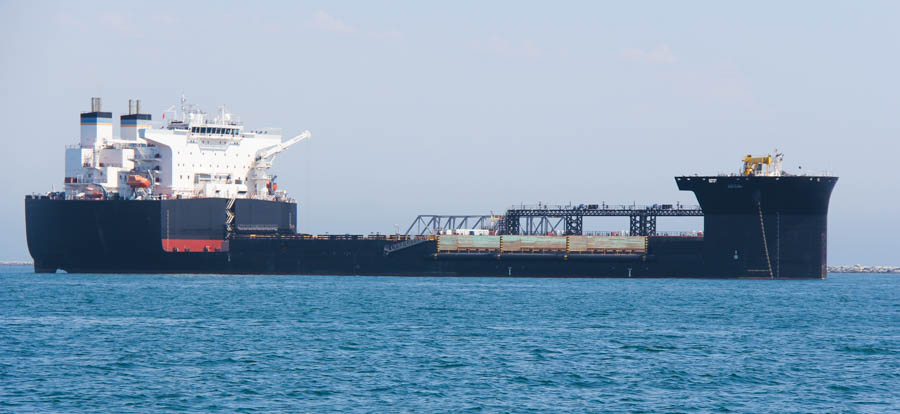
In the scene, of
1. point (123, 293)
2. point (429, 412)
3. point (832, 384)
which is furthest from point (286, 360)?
point (123, 293)

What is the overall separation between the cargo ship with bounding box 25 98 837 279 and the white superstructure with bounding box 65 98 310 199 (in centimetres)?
10

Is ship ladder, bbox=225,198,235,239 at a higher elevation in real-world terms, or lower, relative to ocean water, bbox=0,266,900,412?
higher

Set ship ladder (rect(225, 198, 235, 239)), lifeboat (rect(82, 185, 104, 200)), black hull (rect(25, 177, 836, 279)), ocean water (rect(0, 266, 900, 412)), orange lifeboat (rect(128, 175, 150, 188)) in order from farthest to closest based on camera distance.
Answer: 1. lifeboat (rect(82, 185, 104, 200))
2. ship ladder (rect(225, 198, 235, 239))
3. orange lifeboat (rect(128, 175, 150, 188))
4. black hull (rect(25, 177, 836, 279))
5. ocean water (rect(0, 266, 900, 412))

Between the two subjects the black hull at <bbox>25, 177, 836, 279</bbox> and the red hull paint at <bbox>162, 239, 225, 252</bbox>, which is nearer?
the black hull at <bbox>25, 177, 836, 279</bbox>

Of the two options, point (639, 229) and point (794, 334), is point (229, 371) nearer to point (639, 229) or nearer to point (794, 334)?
point (794, 334)

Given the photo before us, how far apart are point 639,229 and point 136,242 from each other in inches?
1335

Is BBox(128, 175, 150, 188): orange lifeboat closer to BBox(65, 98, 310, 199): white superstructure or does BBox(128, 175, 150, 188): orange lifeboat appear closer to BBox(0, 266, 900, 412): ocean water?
BBox(65, 98, 310, 199): white superstructure

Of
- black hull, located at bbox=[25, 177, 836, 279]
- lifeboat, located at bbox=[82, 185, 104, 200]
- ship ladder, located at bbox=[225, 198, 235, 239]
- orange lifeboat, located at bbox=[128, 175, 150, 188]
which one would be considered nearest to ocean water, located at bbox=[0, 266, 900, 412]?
black hull, located at bbox=[25, 177, 836, 279]

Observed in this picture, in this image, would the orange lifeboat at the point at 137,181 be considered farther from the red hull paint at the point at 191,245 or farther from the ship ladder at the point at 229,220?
the ship ladder at the point at 229,220

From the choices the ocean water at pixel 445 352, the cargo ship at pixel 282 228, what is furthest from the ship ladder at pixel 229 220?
the ocean water at pixel 445 352

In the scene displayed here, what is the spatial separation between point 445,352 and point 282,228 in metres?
46.3

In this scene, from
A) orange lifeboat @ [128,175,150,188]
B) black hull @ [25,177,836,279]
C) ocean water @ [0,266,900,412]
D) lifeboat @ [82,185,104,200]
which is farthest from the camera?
lifeboat @ [82,185,104,200]

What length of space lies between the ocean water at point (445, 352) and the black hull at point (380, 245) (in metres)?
7.96

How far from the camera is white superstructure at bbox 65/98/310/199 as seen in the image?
75.2 m
